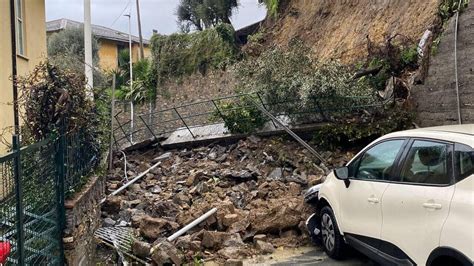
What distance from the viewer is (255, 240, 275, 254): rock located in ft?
22.1

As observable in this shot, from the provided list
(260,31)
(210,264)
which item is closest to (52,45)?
(260,31)

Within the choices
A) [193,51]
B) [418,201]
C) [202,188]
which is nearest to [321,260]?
[418,201]

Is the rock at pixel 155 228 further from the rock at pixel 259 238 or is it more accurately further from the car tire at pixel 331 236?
the car tire at pixel 331 236

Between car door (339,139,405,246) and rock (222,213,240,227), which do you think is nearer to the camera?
car door (339,139,405,246)

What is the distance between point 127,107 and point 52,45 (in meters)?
12.6

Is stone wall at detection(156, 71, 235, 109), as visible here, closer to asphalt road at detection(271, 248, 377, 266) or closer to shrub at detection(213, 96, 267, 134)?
shrub at detection(213, 96, 267, 134)

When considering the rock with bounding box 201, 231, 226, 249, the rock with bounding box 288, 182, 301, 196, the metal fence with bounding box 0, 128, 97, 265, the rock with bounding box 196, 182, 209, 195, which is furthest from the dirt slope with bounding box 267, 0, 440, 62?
the metal fence with bounding box 0, 128, 97, 265

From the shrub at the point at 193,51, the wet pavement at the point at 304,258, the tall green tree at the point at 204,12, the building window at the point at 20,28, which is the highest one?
the tall green tree at the point at 204,12

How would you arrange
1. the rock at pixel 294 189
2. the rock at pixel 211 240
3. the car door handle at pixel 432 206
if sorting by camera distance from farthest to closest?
the rock at pixel 294 189 → the rock at pixel 211 240 → the car door handle at pixel 432 206

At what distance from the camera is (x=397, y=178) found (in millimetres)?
4746

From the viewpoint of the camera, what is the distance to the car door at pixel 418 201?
3980mm

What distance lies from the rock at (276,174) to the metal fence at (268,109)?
2.13 m

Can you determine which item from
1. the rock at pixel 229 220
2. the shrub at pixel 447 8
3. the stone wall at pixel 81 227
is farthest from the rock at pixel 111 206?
the shrub at pixel 447 8

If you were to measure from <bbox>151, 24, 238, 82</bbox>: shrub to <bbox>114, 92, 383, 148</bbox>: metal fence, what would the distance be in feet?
21.7
